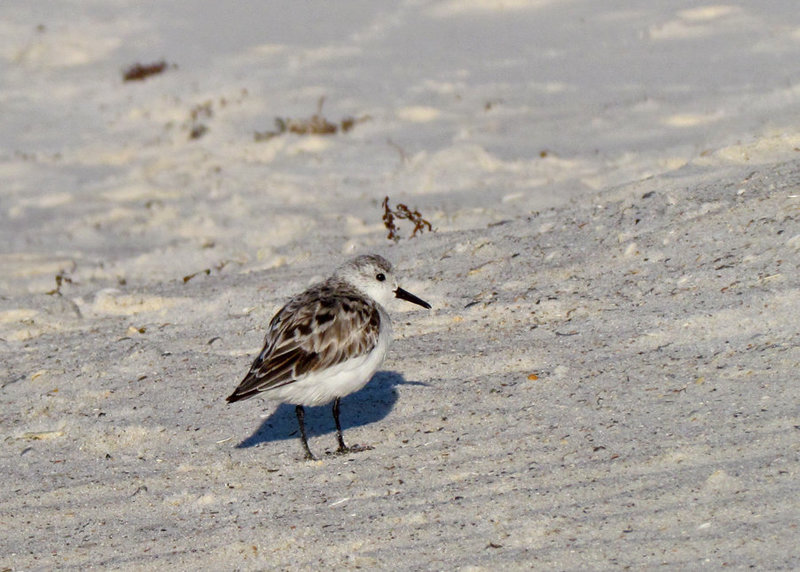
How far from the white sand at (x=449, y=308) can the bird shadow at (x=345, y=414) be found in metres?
0.02

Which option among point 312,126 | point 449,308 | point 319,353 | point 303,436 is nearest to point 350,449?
point 303,436

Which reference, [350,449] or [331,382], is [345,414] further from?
[331,382]

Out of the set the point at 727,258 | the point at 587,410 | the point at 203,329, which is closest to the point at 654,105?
the point at 727,258

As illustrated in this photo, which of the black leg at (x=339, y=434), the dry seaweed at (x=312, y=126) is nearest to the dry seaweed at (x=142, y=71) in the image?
the dry seaweed at (x=312, y=126)

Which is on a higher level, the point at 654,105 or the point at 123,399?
the point at 654,105

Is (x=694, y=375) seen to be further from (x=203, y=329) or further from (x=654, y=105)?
(x=654, y=105)

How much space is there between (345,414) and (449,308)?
1.24m

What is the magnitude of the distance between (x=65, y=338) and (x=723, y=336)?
14.1 ft

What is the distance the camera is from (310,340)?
5328 millimetres

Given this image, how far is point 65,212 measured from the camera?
11.8 meters

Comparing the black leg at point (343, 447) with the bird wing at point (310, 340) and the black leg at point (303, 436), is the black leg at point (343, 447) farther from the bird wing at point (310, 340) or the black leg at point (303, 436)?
the bird wing at point (310, 340)

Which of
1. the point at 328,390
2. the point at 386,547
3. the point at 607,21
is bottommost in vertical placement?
the point at 386,547

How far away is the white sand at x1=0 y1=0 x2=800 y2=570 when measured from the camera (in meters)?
4.55

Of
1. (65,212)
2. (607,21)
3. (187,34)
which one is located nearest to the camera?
(65,212)
